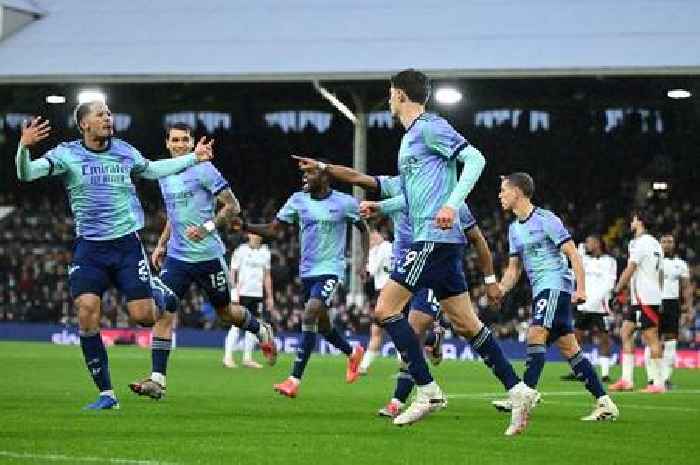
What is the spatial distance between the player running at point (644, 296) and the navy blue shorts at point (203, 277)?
6.53 metres

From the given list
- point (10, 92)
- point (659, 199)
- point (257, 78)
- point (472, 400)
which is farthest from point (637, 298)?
point (10, 92)

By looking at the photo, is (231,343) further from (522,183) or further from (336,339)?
(522,183)

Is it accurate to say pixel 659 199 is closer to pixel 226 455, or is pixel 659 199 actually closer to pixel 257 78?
pixel 257 78

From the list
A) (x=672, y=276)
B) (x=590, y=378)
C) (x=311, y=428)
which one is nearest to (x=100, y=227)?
(x=311, y=428)

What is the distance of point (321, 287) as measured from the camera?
1738 cm

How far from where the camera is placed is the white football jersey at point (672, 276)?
2264cm

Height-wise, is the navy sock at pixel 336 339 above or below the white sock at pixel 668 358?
above

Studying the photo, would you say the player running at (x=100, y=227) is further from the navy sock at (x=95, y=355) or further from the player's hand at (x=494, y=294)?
the player's hand at (x=494, y=294)

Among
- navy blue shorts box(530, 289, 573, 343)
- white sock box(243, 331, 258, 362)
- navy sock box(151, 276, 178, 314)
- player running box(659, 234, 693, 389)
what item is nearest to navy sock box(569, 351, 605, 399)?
navy blue shorts box(530, 289, 573, 343)

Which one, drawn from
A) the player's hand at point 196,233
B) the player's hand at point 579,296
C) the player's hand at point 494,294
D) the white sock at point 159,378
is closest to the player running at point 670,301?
the player's hand at point 579,296

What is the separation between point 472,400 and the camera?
53.4 feet

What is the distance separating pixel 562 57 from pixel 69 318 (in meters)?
14.9

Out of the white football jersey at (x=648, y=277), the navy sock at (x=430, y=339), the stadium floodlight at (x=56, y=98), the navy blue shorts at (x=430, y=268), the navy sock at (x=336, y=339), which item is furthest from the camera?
the stadium floodlight at (x=56, y=98)

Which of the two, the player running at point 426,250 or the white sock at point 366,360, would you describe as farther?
the white sock at point 366,360
